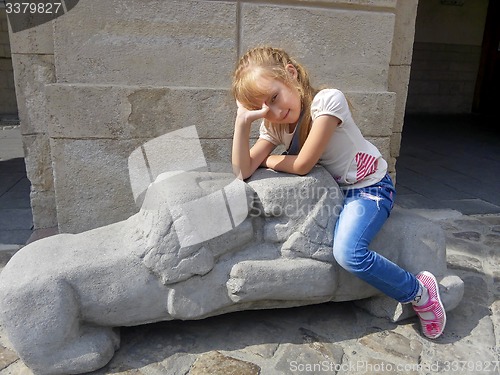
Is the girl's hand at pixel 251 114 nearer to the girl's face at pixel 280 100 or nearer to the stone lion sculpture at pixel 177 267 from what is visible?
the girl's face at pixel 280 100

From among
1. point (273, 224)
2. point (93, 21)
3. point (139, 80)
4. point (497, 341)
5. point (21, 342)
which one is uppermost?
point (93, 21)

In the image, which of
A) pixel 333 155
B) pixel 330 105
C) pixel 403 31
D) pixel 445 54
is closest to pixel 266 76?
pixel 330 105

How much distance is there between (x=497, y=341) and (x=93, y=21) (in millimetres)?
2678

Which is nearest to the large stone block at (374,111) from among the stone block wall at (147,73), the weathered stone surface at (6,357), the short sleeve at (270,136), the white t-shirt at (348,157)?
the stone block wall at (147,73)

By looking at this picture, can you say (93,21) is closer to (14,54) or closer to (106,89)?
(106,89)

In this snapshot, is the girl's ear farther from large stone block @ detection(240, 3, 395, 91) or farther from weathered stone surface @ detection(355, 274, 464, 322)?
weathered stone surface @ detection(355, 274, 464, 322)

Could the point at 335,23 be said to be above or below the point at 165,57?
above

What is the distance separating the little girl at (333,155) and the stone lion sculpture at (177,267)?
0.28 feet

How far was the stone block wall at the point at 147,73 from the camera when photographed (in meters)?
2.53

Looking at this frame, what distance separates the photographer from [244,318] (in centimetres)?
216

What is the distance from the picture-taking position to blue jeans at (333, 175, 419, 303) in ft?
6.26

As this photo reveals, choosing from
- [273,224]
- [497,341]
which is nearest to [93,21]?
[273,224]

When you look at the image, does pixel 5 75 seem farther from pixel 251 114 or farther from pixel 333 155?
pixel 333 155

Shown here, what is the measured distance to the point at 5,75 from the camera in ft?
30.7
